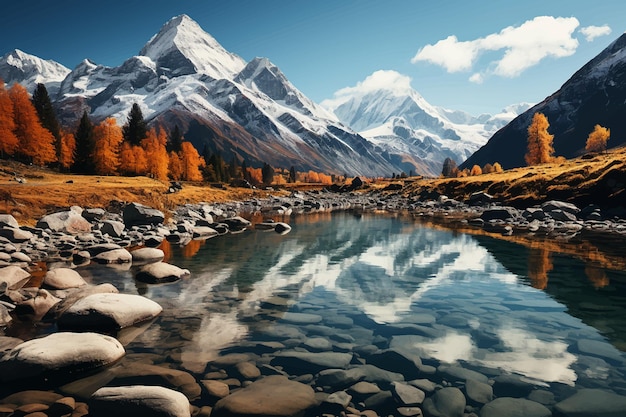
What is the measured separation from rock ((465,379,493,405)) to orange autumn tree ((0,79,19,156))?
79046mm

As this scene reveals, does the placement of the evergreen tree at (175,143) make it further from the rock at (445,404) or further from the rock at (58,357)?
the rock at (445,404)

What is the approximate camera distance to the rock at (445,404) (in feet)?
22.1

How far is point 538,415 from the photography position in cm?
→ 666

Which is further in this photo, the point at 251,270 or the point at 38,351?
the point at 251,270

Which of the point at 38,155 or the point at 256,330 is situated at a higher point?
the point at 38,155

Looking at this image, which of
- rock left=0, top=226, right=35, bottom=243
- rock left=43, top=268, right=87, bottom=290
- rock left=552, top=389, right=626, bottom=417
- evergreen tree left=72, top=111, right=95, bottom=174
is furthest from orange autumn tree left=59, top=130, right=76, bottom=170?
rock left=552, top=389, right=626, bottom=417

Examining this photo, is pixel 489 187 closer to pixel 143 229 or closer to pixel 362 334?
pixel 143 229

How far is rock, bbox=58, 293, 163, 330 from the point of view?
1035 cm

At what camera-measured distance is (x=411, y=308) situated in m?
13.2

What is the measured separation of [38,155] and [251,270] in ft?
235

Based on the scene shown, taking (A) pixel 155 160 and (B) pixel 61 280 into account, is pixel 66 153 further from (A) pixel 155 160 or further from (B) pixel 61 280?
(B) pixel 61 280

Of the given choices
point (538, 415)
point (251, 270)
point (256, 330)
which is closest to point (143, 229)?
point (251, 270)

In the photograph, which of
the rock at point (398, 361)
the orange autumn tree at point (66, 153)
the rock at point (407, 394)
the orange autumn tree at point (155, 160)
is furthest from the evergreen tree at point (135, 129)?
the rock at point (407, 394)

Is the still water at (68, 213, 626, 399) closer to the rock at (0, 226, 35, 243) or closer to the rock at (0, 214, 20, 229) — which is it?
the rock at (0, 226, 35, 243)
